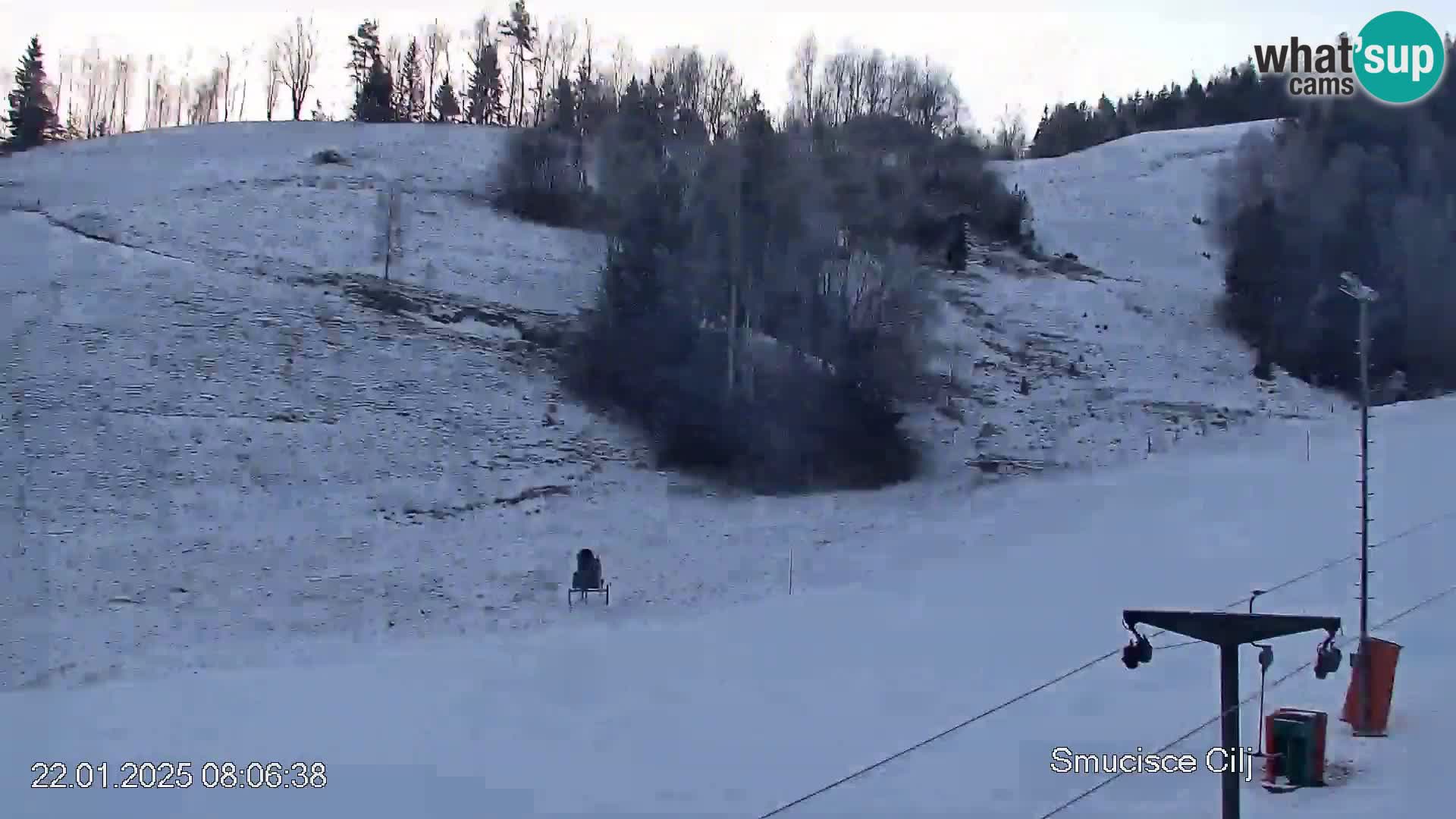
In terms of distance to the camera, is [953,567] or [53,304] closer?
[953,567]

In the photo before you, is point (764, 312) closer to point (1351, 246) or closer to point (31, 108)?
point (1351, 246)

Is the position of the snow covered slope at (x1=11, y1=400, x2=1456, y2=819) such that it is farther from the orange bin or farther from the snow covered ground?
the orange bin

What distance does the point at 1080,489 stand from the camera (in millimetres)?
30359

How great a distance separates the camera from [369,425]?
1287 inches

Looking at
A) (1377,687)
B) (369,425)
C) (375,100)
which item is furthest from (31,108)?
(1377,687)

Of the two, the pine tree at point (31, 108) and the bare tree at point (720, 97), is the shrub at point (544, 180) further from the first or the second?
the pine tree at point (31, 108)

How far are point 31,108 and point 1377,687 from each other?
8453cm

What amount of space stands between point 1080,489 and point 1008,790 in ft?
67.8

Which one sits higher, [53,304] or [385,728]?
[53,304]

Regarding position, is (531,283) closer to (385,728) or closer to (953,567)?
(953,567)

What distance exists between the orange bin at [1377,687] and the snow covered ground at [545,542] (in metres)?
0.42

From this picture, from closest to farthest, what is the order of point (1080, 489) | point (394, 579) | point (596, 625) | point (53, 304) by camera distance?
1. point (596, 625)
2. point (394, 579)
3. point (1080, 489)
4. point (53, 304)

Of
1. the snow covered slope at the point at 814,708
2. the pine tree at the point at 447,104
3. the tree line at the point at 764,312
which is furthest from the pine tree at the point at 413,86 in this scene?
the snow covered slope at the point at 814,708

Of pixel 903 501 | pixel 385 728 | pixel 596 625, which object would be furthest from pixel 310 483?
pixel 385 728
